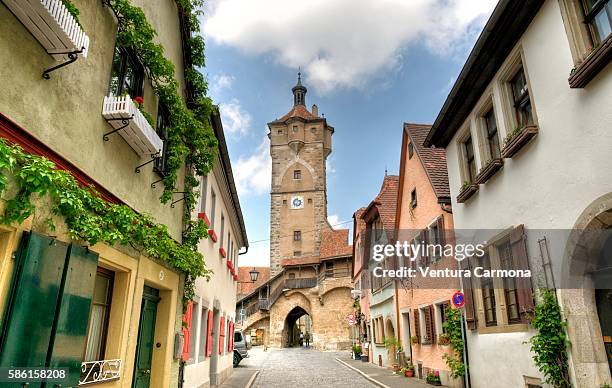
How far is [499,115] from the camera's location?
8750mm

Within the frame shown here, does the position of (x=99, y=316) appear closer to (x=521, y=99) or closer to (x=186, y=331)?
(x=186, y=331)

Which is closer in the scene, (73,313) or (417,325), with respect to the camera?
(73,313)

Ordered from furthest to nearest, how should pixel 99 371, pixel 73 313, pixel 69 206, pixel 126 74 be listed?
pixel 126 74
pixel 99 371
pixel 73 313
pixel 69 206

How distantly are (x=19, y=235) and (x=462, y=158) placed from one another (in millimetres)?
9759

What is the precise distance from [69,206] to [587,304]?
6.52m

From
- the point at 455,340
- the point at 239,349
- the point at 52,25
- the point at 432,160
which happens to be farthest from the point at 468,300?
the point at 239,349

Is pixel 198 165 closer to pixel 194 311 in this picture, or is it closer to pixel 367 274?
pixel 194 311

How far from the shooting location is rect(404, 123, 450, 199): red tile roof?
13367 millimetres

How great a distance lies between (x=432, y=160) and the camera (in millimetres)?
15016

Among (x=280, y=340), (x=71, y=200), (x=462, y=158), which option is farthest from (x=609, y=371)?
(x=280, y=340)

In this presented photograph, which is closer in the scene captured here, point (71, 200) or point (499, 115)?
point (71, 200)

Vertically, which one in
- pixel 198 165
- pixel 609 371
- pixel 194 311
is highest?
pixel 198 165

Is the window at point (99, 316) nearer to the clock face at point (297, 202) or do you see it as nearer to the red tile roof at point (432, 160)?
the red tile roof at point (432, 160)

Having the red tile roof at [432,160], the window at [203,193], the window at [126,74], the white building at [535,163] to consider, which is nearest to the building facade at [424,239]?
the red tile roof at [432,160]
